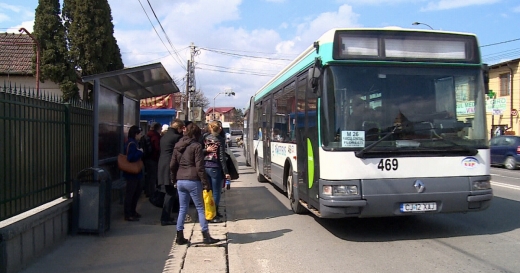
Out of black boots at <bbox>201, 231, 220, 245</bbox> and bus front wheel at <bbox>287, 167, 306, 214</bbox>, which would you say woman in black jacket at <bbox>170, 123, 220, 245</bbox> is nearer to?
black boots at <bbox>201, 231, 220, 245</bbox>

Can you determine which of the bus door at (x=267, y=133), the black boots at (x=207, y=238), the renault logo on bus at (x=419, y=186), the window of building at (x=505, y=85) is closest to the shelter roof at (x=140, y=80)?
the bus door at (x=267, y=133)

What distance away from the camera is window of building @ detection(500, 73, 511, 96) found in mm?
33656

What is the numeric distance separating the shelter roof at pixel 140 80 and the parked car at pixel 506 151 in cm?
1519

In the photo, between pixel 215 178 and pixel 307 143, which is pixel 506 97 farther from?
pixel 215 178

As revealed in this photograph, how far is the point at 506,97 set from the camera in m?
33.8

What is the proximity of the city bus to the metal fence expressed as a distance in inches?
156

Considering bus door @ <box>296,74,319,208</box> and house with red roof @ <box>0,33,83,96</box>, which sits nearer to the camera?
bus door @ <box>296,74,319,208</box>

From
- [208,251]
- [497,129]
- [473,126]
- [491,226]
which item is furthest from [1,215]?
[497,129]

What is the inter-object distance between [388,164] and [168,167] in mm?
3646

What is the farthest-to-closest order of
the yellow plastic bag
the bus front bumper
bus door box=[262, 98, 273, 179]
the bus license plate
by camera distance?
1. bus door box=[262, 98, 273, 179]
2. the yellow plastic bag
3. the bus license plate
4. the bus front bumper

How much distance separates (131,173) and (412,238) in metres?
4.98

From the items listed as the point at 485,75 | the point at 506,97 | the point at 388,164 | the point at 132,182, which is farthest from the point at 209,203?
the point at 506,97

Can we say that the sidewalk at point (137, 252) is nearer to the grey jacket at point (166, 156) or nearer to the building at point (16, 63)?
the grey jacket at point (166, 156)

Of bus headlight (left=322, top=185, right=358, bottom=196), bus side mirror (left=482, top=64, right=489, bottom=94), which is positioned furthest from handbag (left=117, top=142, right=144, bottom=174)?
bus side mirror (left=482, top=64, right=489, bottom=94)
